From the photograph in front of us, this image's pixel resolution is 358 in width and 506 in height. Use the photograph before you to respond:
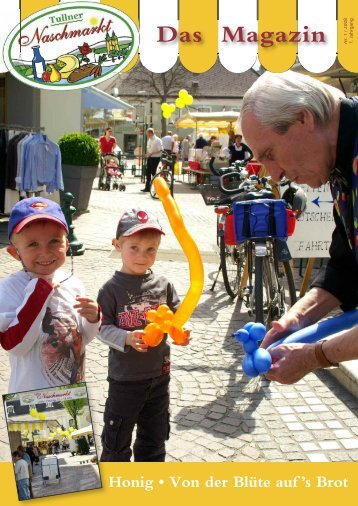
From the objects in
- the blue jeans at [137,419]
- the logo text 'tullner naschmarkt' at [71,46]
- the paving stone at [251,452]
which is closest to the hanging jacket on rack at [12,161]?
the logo text 'tullner naschmarkt' at [71,46]

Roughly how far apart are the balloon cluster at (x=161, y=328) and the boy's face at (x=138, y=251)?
53 centimetres

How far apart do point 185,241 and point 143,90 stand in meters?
54.2

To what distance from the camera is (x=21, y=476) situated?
5.74 feet

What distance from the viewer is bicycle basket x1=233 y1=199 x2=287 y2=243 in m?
4.49

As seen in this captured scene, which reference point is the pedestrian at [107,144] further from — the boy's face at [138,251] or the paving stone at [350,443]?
the boy's face at [138,251]

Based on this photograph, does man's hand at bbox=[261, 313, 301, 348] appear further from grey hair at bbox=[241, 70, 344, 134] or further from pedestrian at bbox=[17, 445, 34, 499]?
pedestrian at bbox=[17, 445, 34, 499]

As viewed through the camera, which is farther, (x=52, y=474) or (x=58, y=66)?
(x=58, y=66)

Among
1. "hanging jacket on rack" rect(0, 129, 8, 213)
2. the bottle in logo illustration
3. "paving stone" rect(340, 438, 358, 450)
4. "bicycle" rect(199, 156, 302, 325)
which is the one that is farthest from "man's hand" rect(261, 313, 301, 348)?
"hanging jacket on rack" rect(0, 129, 8, 213)

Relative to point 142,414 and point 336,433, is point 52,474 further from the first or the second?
point 336,433

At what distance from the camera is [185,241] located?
2.19 meters

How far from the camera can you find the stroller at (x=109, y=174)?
727 inches

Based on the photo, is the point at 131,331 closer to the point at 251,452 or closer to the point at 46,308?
the point at 46,308

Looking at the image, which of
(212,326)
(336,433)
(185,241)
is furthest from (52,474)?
(212,326)

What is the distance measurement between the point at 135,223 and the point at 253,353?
36.3 inches
